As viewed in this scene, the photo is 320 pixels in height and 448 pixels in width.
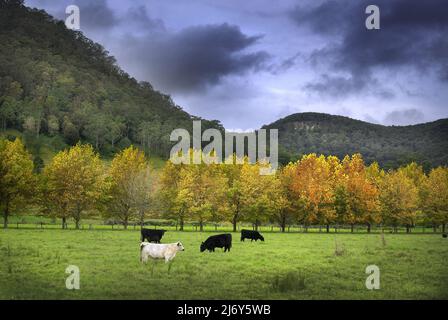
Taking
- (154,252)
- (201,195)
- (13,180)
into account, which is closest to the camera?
(154,252)

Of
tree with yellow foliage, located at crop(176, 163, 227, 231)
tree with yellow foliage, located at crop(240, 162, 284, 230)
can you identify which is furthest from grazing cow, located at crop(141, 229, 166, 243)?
tree with yellow foliage, located at crop(240, 162, 284, 230)

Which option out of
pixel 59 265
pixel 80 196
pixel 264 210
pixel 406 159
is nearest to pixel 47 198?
pixel 80 196

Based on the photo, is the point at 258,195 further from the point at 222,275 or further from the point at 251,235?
the point at 222,275

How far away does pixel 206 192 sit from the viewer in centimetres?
7056

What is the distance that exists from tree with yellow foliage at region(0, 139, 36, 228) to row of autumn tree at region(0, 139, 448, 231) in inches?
5.0

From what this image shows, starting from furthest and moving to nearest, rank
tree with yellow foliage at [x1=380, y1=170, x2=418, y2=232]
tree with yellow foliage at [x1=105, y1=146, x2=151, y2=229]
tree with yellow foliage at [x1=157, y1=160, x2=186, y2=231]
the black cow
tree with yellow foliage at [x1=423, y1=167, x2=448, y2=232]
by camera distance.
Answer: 1. tree with yellow foliage at [x1=423, y1=167, x2=448, y2=232]
2. tree with yellow foliage at [x1=380, y1=170, x2=418, y2=232]
3. tree with yellow foliage at [x1=157, y1=160, x2=186, y2=231]
4. tree with yellow foliage at [x1=105, y1=146, x2=151, y2=229]
5. the black cow

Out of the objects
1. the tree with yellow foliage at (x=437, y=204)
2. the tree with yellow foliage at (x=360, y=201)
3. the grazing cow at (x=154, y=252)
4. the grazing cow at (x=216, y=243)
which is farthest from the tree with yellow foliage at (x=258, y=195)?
the grazing cow at (x=154, y=252)

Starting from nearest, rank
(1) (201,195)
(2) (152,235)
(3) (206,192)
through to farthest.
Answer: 1. (2) (152,235)
2. (1) (201,195)
3. (3) (206,192)

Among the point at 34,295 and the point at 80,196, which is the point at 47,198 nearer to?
the point at 80,196

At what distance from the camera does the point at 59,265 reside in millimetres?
23125

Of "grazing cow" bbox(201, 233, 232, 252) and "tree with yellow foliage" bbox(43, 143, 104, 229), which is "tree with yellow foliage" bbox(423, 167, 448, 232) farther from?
"grazing cow" bbox(201, 233, 232, 252)

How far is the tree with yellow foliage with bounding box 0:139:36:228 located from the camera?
6362 centimetres

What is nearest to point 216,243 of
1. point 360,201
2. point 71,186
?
point 71,186

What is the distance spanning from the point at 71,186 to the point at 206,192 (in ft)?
65.3
